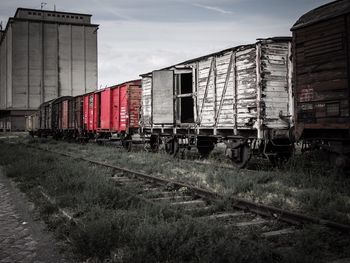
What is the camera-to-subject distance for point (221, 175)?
8.76 meters

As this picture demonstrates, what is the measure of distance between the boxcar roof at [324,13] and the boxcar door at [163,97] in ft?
20.6

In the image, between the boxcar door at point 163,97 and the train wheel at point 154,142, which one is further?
the train wheel at point 154,142

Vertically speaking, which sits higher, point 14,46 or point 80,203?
point 14,46

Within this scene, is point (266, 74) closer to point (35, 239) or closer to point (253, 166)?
point (253, 166)

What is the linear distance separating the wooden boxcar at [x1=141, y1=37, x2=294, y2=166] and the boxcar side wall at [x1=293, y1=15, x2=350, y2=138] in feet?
4.49

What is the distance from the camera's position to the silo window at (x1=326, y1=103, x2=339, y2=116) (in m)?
7.73

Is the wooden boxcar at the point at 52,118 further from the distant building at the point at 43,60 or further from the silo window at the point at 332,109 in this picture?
the distant building at the point at 43,60

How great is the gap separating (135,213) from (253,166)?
23.7 feet

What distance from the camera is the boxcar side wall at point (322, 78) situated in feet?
24.9

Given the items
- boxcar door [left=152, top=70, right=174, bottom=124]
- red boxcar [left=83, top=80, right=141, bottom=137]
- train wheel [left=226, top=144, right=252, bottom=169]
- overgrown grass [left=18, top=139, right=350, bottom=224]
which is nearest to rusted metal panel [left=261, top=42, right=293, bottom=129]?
train wheel [left=226, top=144, right=252, bottom=169]

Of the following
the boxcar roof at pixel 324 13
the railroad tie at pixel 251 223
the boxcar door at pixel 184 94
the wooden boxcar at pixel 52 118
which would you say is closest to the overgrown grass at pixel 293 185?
the railroad tie at pixel 251 223

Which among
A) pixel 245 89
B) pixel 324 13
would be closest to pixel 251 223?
pixel 324 13

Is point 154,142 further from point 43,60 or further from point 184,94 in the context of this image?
point 43,60

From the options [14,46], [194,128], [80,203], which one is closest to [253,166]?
[194,128]
